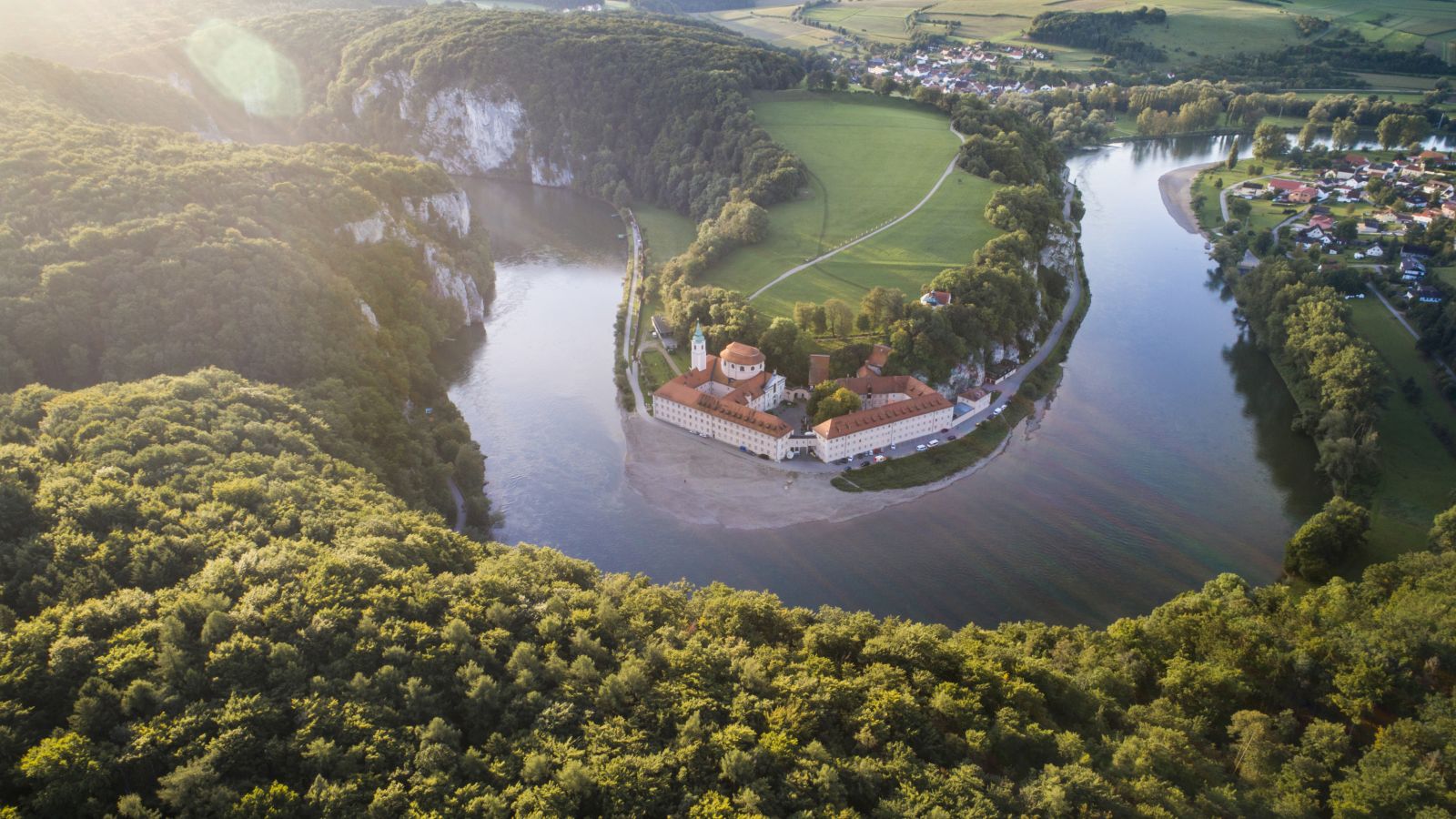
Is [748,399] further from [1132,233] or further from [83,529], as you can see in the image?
[1132,233]

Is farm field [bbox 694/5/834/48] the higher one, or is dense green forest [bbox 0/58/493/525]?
farm field [bbox 694/5/834/48]

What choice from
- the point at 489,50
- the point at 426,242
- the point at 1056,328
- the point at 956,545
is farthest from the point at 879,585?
the point at 489,50

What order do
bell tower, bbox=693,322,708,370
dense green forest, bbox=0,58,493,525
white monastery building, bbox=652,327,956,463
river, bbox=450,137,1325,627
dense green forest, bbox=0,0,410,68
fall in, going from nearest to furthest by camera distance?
river, bbox=450,137,1325,627, dense green forest, bbox=0,58,493,525, white monastery building, bbox=652,327,956,463, bell tower, bbox=693,322,708,370, dense green forest, bbox=0,0,410,68

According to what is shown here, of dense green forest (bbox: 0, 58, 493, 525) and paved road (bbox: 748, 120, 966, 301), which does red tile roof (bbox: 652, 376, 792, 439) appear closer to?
dense green forest (bbox: 0, 58, 493, 525)

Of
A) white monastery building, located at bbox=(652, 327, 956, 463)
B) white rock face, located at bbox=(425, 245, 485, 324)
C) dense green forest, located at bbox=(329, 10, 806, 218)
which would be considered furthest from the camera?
dense green forest, located at bbox=(329, 10, 806, 218)

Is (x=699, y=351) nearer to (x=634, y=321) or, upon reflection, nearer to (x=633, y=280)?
(x=634, y=321)

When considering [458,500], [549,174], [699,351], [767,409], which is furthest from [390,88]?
[458,500]

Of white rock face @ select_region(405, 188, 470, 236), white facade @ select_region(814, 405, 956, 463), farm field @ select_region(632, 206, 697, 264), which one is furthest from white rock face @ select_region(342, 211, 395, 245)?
white facade @ select_region(814, 405, 956, 463)

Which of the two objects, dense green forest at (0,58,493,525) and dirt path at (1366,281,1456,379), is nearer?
dense green forest at (0,58,493,525)
